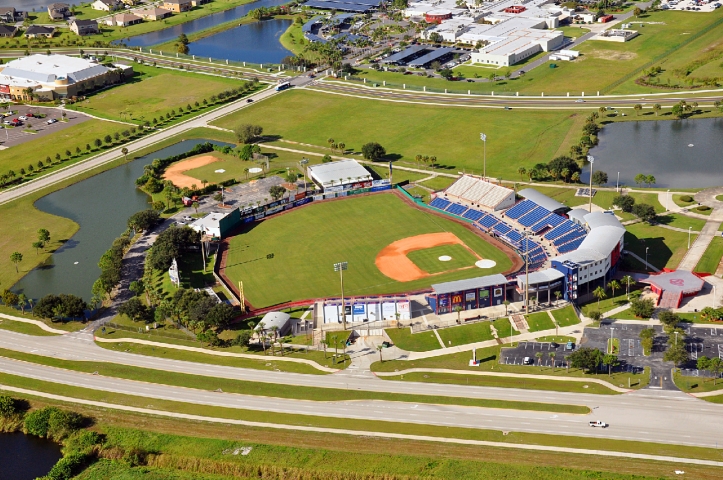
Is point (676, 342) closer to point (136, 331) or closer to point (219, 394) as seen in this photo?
point (219, 394)

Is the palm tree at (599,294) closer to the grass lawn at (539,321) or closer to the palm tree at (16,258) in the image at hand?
the grass lawn at (539,321)

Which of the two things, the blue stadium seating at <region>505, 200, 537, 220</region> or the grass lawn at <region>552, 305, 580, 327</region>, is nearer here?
the grass lawn at <region>552, 305, 580, 327</region>

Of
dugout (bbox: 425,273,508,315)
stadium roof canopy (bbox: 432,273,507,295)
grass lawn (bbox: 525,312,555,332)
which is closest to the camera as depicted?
grass lawn (bbox: 525,312,555,332)

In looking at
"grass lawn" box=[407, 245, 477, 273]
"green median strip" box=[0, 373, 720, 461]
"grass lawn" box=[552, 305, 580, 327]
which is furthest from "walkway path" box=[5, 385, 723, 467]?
"grass lawn" box=[407, 245, 477, 273]

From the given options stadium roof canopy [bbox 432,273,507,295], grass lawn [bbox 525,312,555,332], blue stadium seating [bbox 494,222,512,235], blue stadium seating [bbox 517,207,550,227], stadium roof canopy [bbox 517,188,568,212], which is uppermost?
stadium roof canopy [bbox 517,188,568,212]

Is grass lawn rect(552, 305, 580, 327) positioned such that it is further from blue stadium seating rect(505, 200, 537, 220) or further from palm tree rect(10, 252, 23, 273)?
palm tree rect(10, 252, 23, 273)

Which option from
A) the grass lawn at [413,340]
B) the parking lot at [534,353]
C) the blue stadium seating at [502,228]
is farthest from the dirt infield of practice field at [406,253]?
the parking lot at [534,353]
